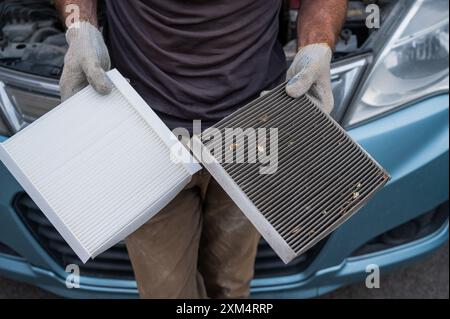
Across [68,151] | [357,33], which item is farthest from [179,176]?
[357,33]

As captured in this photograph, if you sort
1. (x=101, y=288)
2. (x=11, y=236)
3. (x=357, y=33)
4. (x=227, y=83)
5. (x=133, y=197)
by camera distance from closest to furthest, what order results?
(x=133, y=197) → (x=227, y=83) → (x=11, y=236) → (x=101, y=288) → (x=357, y=33)

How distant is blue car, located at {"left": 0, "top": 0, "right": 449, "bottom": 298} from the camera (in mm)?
1679

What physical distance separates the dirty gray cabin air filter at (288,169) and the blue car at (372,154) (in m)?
0.33

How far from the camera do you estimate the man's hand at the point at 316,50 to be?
1404 millimetres

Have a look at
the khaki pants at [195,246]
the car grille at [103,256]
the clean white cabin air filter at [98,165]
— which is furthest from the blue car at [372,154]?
the clean white cabin air filter at [98,165]

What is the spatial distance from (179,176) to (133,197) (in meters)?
0.11

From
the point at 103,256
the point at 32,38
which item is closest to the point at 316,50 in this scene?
the point at 103,256

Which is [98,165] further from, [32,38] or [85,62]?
[32,38]

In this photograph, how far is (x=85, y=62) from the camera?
137 cm

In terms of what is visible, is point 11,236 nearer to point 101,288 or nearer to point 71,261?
point 71,261

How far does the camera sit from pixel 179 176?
1.31 meters

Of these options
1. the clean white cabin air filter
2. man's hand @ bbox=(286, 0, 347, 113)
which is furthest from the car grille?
man's hand @ bbox=(286, 0, 347, 113)

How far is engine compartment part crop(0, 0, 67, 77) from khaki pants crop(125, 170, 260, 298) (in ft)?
2.00

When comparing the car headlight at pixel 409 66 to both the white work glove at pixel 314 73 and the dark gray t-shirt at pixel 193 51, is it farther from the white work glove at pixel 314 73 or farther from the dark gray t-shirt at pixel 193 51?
the dark gray t-shirt at pixel 193 51
